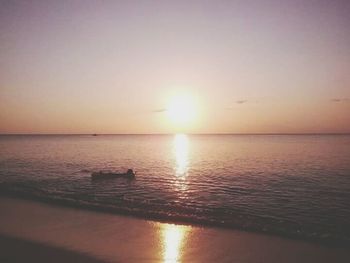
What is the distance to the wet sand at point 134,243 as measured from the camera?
1123cm

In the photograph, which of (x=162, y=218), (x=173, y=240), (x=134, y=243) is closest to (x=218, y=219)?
(x=162, y=218)

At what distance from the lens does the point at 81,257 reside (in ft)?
36.1

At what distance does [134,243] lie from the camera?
12664 millimetres

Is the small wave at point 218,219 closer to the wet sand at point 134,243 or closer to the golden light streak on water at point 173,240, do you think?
the wet sand at point 134,243

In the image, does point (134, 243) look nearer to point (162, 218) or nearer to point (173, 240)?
point (173, 240)

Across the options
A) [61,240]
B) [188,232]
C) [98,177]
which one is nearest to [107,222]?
[61,240]

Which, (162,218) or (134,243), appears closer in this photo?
(134,243)

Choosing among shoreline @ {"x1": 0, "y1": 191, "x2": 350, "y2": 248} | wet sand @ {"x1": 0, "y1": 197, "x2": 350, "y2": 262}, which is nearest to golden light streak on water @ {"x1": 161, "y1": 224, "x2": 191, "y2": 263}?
wet sand @ {"x1": 0, "y1": 197, "x2": 350, "y2": 262}

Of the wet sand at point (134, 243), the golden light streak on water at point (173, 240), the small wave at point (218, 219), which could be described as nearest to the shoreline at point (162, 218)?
the small wave at point (218, 219)

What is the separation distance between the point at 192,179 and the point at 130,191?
11.8m

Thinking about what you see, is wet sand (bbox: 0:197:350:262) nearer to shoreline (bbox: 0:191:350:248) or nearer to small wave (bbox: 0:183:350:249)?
shoreline (bbox: 0:191:350:248)

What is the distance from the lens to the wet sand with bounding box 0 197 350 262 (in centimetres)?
1123

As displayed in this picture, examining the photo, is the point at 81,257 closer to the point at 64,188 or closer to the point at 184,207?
the point at 184,207

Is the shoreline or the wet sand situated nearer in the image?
the wet sand
